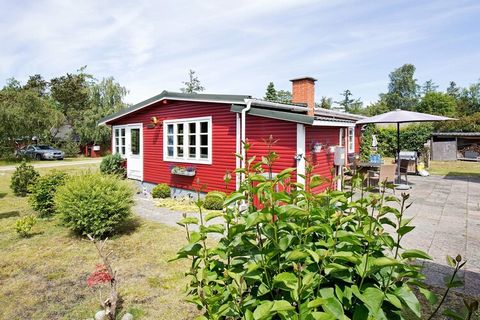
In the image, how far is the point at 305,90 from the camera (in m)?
10.7

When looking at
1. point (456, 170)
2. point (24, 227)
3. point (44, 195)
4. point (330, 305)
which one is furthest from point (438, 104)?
point (330, 305)

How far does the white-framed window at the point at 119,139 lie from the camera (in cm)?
1426

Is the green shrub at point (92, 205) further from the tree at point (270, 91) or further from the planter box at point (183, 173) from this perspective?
the tree at point (270, 91)

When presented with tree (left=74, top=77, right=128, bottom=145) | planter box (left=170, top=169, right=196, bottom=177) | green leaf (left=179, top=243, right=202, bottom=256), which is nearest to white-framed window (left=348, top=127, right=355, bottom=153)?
planter box (left=170, top=169, right=196, bottom=177)

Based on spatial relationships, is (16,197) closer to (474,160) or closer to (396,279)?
(396,279)

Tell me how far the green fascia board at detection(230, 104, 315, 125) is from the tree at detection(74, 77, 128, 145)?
26.7m

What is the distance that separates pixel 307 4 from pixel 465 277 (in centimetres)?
850

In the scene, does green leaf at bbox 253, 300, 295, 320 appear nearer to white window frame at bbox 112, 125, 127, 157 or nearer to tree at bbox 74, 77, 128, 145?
white window frame at bbox 112, 125, 127, 157

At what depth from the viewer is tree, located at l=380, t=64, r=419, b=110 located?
68.1 meters

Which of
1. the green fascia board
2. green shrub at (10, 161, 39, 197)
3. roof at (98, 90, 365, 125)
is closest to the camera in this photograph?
the green fascia board

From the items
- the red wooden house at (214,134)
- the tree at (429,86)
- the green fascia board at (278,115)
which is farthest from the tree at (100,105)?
the tree at (429,86)

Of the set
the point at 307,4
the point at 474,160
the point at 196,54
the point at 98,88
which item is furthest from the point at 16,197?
the point at 474,160

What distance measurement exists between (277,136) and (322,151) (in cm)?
196

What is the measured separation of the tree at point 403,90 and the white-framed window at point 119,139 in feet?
221
